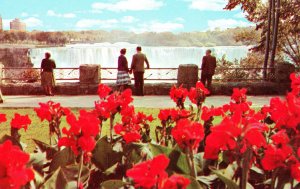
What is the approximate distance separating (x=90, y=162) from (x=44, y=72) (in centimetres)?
1446

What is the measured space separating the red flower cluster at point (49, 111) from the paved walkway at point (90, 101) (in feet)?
34.1

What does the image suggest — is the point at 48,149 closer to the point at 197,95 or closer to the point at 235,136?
the point at 235,136

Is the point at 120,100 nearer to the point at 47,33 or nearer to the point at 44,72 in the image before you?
the point at 44,72

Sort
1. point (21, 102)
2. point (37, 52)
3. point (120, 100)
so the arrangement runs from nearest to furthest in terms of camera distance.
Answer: point (120, 100)
point (21, 102)
point (37, 52)

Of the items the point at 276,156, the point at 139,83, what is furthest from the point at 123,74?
the point at 276,156

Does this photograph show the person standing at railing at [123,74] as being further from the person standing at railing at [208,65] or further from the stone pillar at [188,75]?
the person standing at railing at [208,65]

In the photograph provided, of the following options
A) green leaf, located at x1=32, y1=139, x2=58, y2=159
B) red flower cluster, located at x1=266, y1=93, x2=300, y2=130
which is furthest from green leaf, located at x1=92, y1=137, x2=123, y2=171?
red flower cluster, located at x1=266, y1=93, x2=300, y2=130

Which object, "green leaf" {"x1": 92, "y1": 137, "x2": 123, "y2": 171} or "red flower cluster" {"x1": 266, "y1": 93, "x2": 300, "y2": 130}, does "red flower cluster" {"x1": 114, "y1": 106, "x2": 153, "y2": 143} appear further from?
"red flower cluster" {"x1": 266, "y1": 93, "x2": 300, "y2": 130}

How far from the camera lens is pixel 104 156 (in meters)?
3.16

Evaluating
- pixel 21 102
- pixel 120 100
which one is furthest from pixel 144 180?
pixel 21 102

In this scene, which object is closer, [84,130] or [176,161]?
[84,130]

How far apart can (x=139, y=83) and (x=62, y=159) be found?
46.0 feet

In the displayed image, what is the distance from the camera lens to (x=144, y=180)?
1667 millimetres

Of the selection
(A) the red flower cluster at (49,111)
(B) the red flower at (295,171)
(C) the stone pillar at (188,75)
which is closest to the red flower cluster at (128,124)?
(A) the red flower cluster at (49,111)
